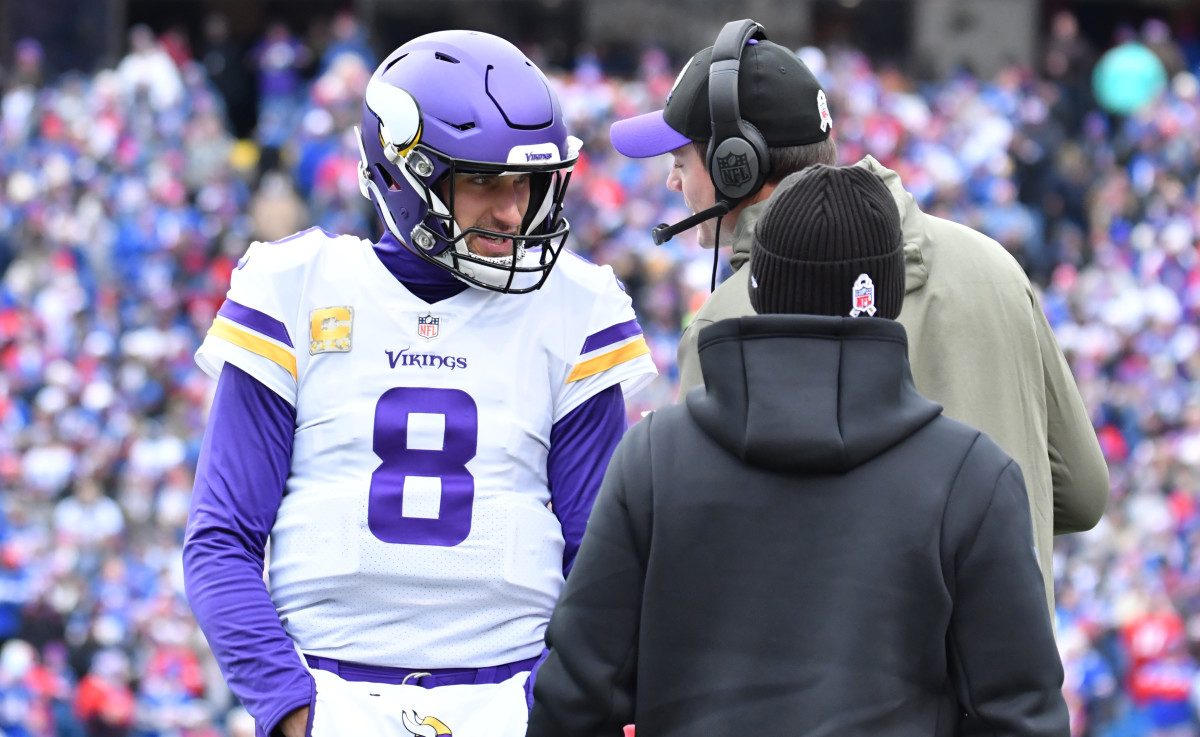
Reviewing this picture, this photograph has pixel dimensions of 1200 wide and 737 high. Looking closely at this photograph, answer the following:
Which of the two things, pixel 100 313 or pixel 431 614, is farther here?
pixel 100 313

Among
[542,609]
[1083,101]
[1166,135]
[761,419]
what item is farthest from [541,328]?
[1083,101]

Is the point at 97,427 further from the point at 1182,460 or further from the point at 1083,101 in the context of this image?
the point at 1083,101

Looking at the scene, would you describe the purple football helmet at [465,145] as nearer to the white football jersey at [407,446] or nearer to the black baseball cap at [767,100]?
the white football jersey at [407,446]

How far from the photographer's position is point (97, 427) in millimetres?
15234

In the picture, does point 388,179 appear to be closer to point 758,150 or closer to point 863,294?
point 758,150

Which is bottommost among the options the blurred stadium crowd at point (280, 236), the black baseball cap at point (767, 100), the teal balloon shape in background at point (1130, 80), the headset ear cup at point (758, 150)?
the blurred stadium crowd at point (280, 236)

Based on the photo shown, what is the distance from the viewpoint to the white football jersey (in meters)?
2.80

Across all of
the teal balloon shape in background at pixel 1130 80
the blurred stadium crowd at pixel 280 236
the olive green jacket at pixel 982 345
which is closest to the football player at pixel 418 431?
the olive green jacket at pixel 982 345

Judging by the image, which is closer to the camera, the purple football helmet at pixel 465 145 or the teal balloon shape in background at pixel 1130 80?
the purple football helmet at pixel 465 145

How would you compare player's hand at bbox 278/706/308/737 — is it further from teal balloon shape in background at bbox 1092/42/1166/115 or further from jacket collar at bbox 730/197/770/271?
teal balloon shape in background at bbox 1092/42/1166/115

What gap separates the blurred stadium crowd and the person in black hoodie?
10.2 meters

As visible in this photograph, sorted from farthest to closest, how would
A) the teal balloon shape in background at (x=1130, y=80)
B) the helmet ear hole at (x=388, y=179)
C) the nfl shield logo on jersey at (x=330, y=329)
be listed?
the teal balloon shape in background at (x=1130, y=80) < the helmet ear hole at (x=388, y=179) < the nfl shield logo on jersey at (x=330, y=329)

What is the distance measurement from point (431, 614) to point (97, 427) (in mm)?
13082

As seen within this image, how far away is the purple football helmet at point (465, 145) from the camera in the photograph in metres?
2.89
